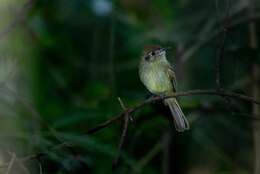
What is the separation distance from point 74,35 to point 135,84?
1.09m

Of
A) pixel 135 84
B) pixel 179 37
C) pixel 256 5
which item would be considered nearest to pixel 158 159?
pixel 135 84

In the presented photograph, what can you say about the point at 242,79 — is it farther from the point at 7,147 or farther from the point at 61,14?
the point at 7,147

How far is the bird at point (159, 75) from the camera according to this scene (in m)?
5.17

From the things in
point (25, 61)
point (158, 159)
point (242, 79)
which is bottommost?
point (158, 159)

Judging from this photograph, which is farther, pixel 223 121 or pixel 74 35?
pixel 74 35

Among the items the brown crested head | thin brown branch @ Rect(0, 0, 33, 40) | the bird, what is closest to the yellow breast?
the bird

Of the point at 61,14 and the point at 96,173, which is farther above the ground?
the point at 61,14

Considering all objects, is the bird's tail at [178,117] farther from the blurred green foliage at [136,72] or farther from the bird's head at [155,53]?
the blurred green foliage at [136,72]

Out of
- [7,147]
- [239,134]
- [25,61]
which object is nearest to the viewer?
[7,147]

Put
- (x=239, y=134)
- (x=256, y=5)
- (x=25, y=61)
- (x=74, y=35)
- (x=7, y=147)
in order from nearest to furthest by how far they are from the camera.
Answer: (x=7, y=147) → (x=25, y=61) → (x=256, y=5) → (x=239, y=134) → (x=74, y=35)

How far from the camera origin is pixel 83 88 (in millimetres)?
7773

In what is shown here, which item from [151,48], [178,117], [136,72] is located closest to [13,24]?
[151,48]

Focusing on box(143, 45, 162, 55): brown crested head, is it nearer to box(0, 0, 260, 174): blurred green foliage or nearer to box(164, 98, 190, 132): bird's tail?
box(164, 98, 190, 132): bird's tail

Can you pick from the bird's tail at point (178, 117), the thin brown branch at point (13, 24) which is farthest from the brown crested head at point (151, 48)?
the thin brown branch at point (13, 24)
